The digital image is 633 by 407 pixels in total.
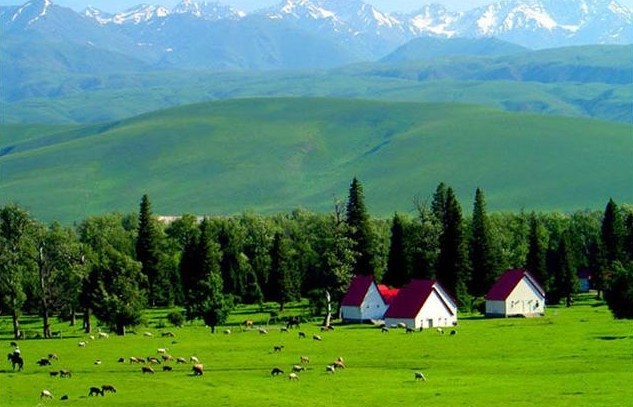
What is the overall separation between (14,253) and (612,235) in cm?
6031

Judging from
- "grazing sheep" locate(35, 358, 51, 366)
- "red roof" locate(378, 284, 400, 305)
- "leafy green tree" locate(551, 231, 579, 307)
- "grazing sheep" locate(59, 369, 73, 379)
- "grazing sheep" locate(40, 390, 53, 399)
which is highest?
"leafy green tree" locate(551, 231, 579, 307)

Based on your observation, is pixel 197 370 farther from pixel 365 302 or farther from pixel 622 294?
pixel 365 302

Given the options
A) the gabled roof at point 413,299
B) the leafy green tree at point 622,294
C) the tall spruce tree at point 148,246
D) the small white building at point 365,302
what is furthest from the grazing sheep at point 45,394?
the tall spruce tree at point 148,246

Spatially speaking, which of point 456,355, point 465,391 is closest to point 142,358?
point 456,355

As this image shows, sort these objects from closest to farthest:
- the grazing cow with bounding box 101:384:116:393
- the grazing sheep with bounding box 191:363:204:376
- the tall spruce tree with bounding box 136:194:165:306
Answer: the grazing cow with bounding box 101:384:116:393 → the grazing sheep with bounding box 191:363:204:376 → the tall spruce tree with bounding box 136:194:165:306

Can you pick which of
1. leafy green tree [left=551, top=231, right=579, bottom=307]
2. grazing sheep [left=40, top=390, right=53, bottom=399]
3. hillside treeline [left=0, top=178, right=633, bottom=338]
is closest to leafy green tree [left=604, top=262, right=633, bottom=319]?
hillside treeline [left=0, top=178, right=633, bottom=338]

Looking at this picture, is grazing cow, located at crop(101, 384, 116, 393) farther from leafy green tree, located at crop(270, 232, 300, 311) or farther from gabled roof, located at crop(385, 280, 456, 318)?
leafy green tree, located at crop(270, 232, 300, 311)

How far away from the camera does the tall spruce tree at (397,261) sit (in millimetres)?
119250

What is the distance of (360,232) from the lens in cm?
11019

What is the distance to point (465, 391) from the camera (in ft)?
182

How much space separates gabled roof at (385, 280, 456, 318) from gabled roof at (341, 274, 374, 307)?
453cm

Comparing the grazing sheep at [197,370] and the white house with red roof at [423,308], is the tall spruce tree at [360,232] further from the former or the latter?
the grazing sheep at [197,370]

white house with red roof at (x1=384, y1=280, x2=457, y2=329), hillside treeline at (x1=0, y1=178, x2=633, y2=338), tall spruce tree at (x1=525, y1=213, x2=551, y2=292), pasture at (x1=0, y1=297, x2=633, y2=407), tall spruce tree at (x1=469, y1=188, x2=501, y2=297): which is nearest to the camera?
pasture at (x1=0, y1=297, x2=633, y2=407)

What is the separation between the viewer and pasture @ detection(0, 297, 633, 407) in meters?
54.2
